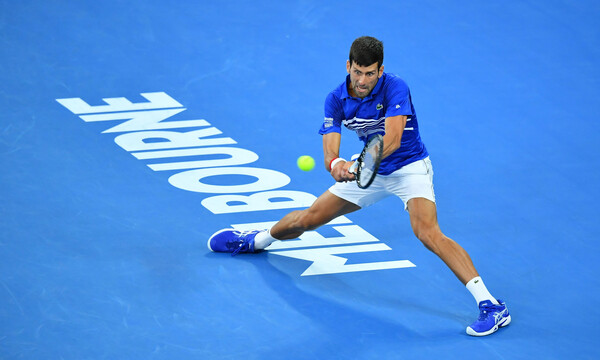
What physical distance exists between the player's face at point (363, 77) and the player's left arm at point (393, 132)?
10.9 inches

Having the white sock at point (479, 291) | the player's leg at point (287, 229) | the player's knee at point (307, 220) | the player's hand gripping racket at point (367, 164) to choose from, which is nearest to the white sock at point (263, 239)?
the player's leg at point (287, 229)

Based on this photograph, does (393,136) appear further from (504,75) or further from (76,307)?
(504,75)

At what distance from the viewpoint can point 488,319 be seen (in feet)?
23.6

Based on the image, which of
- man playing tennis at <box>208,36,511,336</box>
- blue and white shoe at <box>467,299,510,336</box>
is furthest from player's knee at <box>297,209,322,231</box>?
blue and white shoe at <box>467,299,510,336</box>

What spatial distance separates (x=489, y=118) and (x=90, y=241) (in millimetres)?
4988

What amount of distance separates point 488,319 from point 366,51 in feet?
6.94

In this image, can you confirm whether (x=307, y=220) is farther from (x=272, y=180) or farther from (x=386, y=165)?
(x=272, y=180)

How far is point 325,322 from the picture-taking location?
7391mm

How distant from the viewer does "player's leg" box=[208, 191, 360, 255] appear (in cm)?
794

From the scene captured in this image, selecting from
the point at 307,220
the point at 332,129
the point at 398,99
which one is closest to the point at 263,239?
the point at 307,220

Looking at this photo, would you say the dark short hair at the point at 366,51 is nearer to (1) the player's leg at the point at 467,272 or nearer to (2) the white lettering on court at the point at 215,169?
(1) the player's leg at the point at 467,272

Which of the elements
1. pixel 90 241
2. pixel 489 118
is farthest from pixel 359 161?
pixel 489 118

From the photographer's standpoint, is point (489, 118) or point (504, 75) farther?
point (504, 75)

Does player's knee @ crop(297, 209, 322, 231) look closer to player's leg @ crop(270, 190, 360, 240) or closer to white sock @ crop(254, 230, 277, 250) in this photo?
player's leg @ crop(270, 190, 360, 240)
